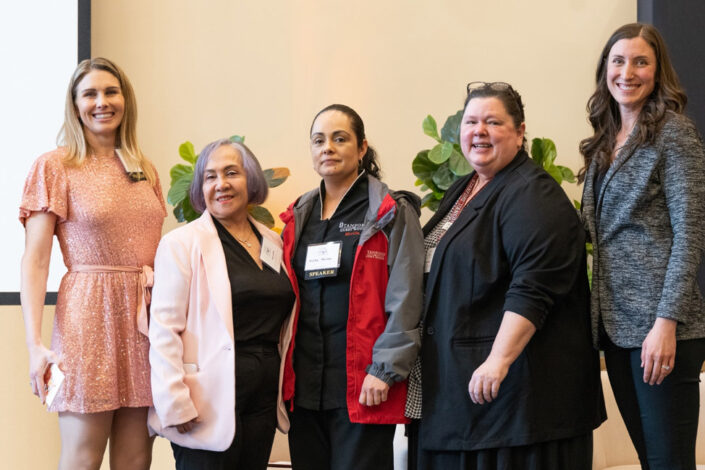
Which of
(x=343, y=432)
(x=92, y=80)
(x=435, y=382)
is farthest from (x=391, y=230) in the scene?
(x=92, y=80)

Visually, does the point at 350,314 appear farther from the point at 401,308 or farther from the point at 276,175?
the point at 276,175

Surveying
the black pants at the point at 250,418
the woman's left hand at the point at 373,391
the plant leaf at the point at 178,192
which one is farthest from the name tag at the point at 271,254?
the plant leaf at the point at 178,192

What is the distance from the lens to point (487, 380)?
2.06 m

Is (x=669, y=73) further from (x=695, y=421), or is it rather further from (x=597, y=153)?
(x=695, y=421)

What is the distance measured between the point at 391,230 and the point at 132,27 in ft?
9.64

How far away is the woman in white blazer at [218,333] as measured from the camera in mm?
2291

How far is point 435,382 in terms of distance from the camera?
2256 millimetres

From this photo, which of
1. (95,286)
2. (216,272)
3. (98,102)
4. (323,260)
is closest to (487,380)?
(323,260)

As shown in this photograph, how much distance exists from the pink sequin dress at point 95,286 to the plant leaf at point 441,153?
187 cm

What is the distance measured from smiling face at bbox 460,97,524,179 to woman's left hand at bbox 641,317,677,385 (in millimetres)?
688

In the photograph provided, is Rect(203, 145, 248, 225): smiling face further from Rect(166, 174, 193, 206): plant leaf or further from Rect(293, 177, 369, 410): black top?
Rect(166, 174, 193, 206): plant leaf

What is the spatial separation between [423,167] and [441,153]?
0.16 meters

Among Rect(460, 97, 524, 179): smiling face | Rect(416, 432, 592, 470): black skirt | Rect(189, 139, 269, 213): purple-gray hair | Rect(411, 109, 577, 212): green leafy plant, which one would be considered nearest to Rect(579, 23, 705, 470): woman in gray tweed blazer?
Rect(416, 432, 592, 470): black skirt

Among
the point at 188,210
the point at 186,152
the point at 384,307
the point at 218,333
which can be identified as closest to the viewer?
the point at 218,333
